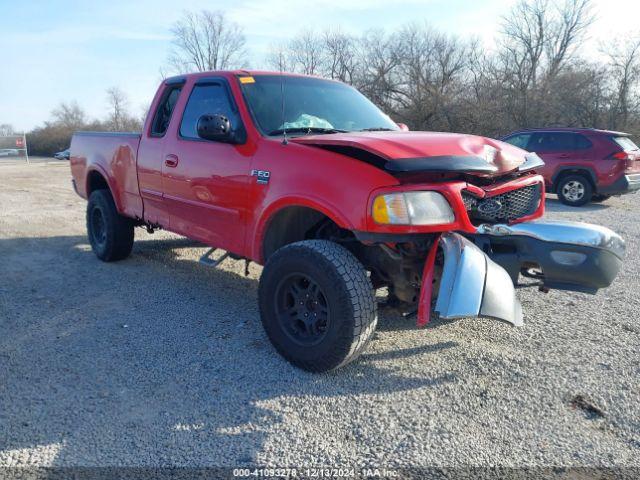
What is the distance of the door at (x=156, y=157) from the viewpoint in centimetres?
483

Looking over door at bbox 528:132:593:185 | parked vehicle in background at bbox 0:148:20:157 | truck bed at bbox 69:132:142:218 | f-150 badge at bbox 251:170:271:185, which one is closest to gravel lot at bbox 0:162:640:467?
truck bed at bbox 69:132:142:218

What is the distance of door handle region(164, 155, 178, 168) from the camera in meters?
4.52

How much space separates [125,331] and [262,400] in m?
1.57

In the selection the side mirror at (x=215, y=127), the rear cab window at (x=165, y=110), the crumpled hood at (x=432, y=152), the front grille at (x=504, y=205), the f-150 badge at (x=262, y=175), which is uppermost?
the rear cab window at (x=165, y=110)

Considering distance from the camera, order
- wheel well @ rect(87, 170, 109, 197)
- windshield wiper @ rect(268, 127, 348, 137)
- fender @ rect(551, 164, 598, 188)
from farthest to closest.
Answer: fender @ rect(551, 164, 598, 188) < wheel well @ rect(87, 170, 109, 197) < windshield wiper @ rect(268, 127, 348, 137)

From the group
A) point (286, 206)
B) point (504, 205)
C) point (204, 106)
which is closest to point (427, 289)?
point (504, 205)

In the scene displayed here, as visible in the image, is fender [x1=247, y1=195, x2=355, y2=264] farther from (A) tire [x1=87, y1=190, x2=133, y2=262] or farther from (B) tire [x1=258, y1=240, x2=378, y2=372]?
(A) tire [x1=87, y1=190, x2=133, y2=262]

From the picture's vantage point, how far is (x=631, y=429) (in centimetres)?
268

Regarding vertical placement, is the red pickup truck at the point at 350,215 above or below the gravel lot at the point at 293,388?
above

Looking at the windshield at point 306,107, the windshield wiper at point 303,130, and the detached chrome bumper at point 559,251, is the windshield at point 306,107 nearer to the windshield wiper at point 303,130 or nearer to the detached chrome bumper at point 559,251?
the windshield wiper at point 303,130

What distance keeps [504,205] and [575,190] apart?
9.22 metres

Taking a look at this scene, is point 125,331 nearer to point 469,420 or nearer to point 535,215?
point 469,420

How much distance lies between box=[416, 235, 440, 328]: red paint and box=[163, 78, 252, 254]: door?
1464 mm

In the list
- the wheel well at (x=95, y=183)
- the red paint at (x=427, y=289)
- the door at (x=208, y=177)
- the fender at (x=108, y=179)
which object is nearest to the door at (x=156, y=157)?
the door at (x=208, y=177)
